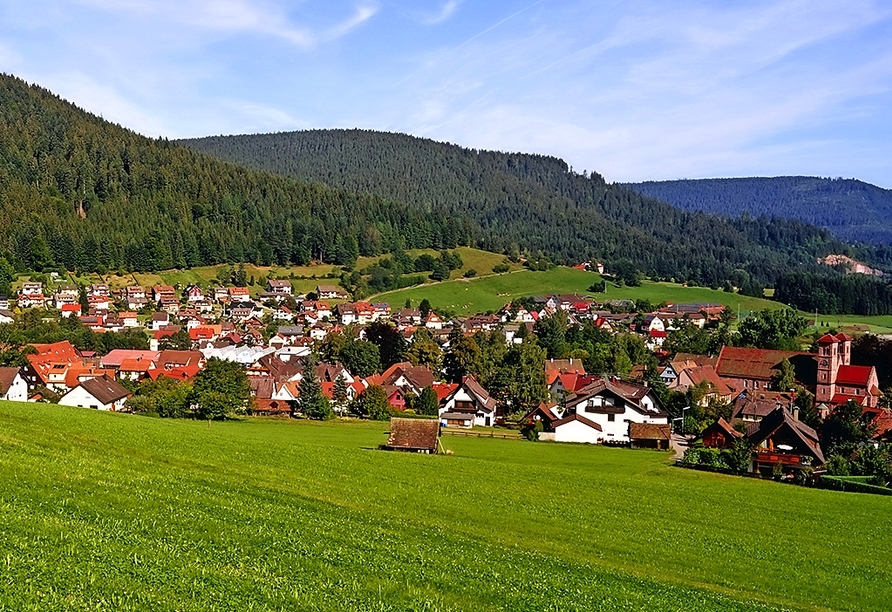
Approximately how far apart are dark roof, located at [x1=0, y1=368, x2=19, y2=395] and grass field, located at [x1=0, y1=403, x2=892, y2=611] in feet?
107

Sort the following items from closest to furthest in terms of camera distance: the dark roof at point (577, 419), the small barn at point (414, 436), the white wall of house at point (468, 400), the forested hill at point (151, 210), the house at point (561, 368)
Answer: the small barn at point (414, 436) → the dark roof at point (577, 419) → the white wall of house at point (468, 400) → the house at point (561, 368) → the forested hill at point (151, 210)

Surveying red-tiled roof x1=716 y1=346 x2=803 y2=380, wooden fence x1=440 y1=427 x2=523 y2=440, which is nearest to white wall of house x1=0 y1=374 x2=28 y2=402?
wooden fence x1=440 y1=427 x2=523 y2=440

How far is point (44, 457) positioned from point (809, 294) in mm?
171199

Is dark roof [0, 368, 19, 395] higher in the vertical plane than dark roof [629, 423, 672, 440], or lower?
higher

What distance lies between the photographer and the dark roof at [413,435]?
133 feet

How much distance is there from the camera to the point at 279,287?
140 m

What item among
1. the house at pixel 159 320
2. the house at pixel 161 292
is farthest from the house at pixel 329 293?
the house at pixel 159 320

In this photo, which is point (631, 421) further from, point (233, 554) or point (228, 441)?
point (233, 554)

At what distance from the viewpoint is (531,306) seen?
13862 centimetres

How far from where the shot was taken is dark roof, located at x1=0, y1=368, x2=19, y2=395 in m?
61.6

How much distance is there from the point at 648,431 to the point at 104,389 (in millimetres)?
41064

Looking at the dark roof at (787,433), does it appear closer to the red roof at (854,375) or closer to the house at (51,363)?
the red roof at (854,375)

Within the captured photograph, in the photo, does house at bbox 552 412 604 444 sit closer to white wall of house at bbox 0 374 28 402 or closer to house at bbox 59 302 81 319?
white wall of house at bbox 0 374 28 402

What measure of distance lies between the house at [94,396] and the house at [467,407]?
2540cm
